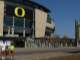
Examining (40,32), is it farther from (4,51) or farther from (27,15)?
(4,51)

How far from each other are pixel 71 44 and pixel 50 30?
40632 mm

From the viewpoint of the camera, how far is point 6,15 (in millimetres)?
116688

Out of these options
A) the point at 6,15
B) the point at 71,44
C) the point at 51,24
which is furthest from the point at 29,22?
the point at 51,24

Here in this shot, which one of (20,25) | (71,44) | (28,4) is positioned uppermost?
(28,4)

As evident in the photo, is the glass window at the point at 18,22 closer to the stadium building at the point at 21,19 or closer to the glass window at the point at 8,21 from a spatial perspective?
the stadium building at the point at 21,19

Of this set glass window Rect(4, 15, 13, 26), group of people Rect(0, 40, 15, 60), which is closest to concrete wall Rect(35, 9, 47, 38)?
glass window Rect(4, 15, 13, 26)

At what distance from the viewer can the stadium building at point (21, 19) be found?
115125mm

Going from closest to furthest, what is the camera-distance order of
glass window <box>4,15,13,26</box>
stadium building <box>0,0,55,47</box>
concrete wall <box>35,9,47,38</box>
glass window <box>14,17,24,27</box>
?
1. stadium building <box>0,0,55,47</box>
2. glass window <box>4,15,13,26</box>
3. glass window <box>14,17,24,27</box>
4. concrete wall <box>35,9,47,38</box>

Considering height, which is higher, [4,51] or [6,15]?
[6,15]

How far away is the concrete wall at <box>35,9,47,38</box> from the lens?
12888 centimetres

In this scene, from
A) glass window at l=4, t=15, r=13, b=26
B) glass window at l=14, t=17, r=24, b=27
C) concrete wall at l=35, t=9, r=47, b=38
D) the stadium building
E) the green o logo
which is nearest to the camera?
the stadium building

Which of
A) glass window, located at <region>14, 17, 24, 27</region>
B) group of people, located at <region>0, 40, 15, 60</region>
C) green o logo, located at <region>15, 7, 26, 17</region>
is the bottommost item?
group of people, located at <region>0, 40, 15, 60</region>

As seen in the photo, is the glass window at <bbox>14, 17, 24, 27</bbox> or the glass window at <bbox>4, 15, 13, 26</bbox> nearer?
the glass window at <bbox>4, 15, 13, 26</bbox>

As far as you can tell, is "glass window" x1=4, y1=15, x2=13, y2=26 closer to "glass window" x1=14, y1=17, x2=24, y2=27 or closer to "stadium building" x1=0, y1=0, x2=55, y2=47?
"stadium building" x1=0, y1=0, x2=55, y2=47
